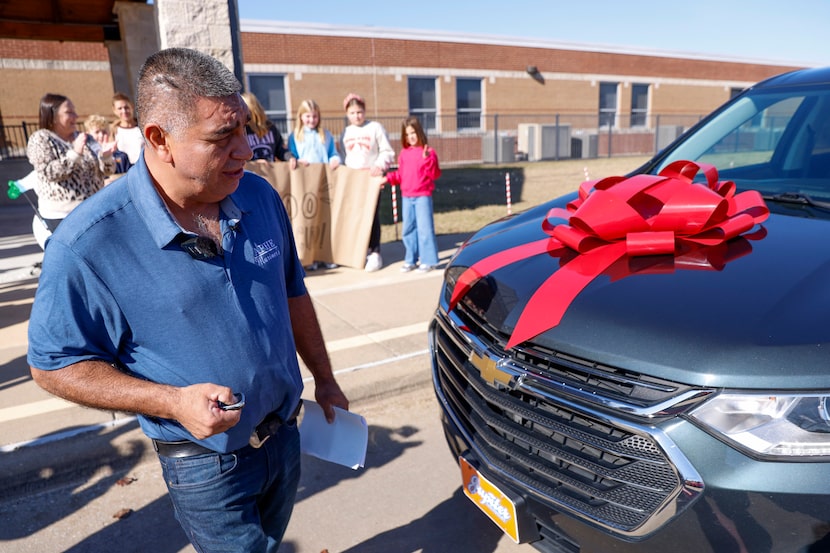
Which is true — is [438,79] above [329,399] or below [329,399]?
above

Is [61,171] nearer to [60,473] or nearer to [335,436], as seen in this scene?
[60,473]

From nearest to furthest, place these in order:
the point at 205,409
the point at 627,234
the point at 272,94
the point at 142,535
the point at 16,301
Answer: the point at 205,409
the point at 627,234
the point at 142,535
the point at 16,301
the point at 272,94

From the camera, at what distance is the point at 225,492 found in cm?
166

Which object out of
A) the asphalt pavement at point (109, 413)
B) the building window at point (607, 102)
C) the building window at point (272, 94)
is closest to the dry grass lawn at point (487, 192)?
the asphalt pavement at point (109, 413)

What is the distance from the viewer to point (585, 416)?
67.7 inches

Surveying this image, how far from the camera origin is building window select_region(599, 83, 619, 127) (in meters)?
30.9

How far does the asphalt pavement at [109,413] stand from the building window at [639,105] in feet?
95.5

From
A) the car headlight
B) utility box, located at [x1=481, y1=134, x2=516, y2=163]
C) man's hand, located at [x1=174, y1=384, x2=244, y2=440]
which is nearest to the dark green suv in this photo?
the car headlight

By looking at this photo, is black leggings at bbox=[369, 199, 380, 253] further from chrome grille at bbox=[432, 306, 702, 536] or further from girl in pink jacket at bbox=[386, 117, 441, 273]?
chrome grille at bbox=[432, 306, 702, 536]

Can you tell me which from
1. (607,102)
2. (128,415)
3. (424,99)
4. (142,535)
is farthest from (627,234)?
(607,102)

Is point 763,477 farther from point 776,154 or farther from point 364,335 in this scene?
point 364,335

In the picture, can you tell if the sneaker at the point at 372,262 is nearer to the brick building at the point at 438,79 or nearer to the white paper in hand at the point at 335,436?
the white paper in hand at the point at 335,436

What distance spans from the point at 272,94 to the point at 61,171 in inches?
748

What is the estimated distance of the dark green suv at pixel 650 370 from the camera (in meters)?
1.50
